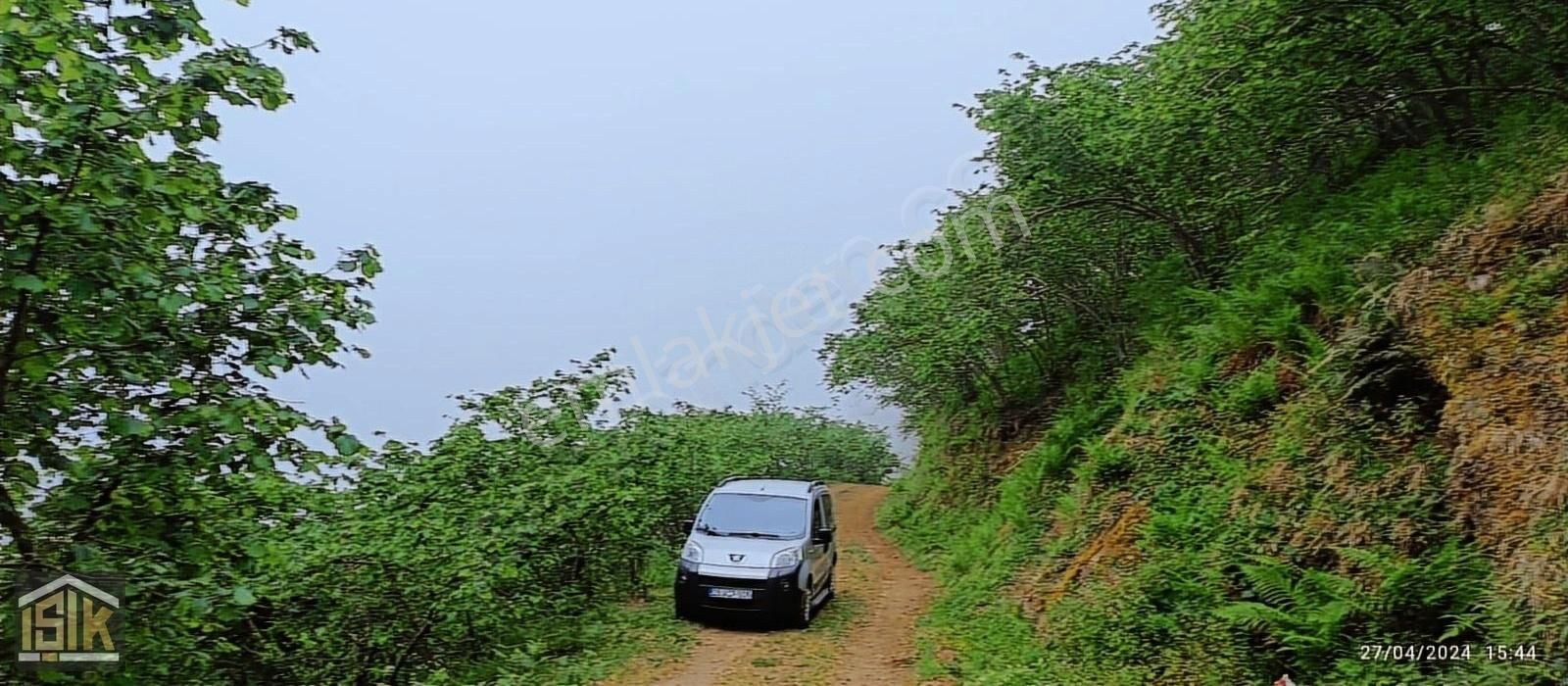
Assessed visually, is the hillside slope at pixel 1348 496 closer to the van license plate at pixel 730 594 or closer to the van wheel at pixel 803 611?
the van wheel at pixel 803 611

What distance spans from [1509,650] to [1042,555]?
6728mm

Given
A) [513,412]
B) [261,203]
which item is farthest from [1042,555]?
[261,203]

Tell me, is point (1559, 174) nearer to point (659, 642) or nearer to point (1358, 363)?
point (1358, 363)

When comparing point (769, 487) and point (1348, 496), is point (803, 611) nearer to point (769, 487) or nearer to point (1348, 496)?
point (769, 487)

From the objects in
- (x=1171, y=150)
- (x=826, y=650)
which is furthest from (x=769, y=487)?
(x=1171, y=150)

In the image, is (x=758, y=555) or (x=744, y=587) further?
(x=758, y=555)

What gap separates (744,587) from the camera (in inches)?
419

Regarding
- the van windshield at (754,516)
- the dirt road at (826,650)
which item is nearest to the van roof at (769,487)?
the van windshield at (754,516)

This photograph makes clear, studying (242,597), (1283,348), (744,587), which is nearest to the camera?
(242,597)

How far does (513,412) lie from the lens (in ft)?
37.6

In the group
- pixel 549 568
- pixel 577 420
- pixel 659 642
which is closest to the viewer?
pixel 659 642

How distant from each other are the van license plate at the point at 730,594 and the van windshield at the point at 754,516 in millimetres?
870

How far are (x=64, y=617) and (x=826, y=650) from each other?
24.1 feet

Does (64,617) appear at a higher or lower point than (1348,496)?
lower
